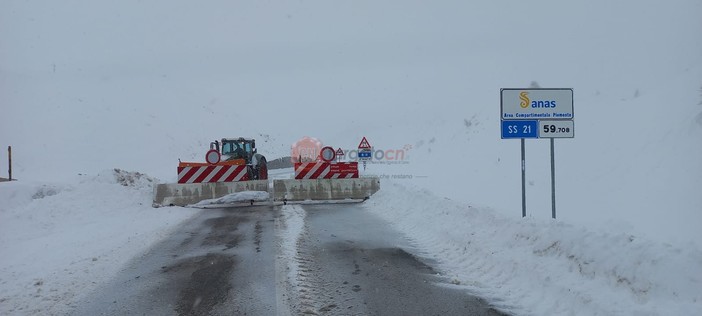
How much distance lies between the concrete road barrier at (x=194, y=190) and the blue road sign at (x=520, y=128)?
32.3 feet

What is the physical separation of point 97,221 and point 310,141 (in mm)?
54708

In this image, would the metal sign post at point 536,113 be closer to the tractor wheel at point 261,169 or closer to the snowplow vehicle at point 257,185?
the snowplow vehicle at point 257,185

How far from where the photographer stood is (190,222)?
41.9ft

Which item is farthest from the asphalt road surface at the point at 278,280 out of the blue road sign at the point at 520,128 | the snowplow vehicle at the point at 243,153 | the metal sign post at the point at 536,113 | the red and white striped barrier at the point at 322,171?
the snowplow vehicle at the point at 243,153

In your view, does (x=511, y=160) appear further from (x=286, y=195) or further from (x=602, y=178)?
(x=286, y=195)

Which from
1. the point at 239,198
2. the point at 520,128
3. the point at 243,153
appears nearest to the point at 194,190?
the point at 239,198

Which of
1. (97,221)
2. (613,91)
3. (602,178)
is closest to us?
(97,221)

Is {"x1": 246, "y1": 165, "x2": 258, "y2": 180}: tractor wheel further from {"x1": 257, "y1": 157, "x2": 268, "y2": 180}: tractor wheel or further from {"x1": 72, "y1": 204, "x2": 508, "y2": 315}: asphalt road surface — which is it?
{"x1": 72, "y1": 204, "x2": 508, "y2": 315}: asphalt road surface

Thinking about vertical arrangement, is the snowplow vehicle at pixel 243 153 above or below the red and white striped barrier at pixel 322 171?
above

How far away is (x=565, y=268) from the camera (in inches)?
252

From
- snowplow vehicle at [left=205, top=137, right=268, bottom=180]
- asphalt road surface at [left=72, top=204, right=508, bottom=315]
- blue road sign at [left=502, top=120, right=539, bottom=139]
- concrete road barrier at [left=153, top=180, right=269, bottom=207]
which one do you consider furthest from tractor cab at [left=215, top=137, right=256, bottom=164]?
blue road sign at [left=502, top=120, right=539, bottom=139]

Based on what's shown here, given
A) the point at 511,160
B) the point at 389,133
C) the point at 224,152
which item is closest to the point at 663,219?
the point at 511,160

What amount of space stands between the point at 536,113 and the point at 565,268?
4543mm

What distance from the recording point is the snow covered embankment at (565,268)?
5.02m
